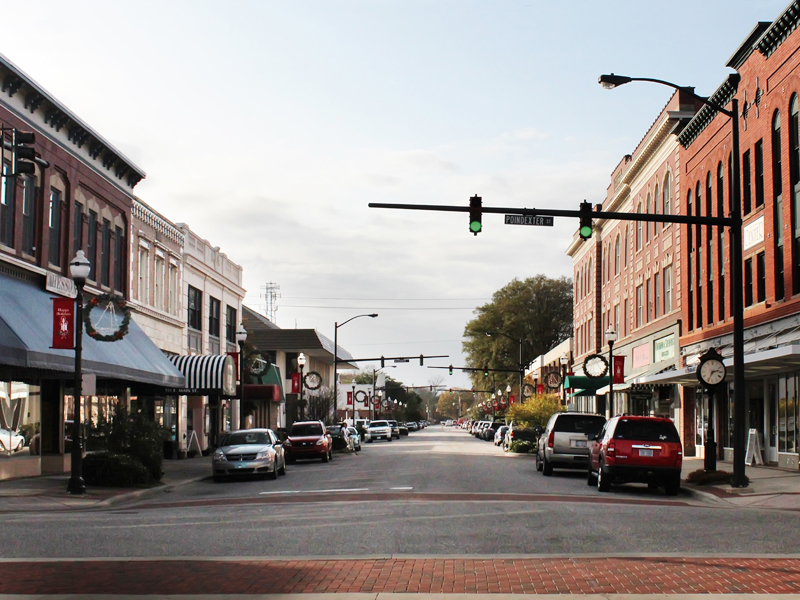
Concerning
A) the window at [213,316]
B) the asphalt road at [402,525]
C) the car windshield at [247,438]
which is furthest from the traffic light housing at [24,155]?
the window at [213,316]

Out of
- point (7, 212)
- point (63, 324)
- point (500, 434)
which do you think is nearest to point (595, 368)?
point (500, 434)

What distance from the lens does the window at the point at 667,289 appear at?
149 ft

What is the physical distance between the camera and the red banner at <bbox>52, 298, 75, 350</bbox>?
24.4 meters

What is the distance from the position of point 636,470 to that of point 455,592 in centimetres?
1443

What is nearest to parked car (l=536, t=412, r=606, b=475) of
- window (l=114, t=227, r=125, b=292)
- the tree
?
window (l=114, t=227, r=125, b=292)

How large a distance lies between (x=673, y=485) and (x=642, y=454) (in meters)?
1.08

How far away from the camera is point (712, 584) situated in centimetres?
992

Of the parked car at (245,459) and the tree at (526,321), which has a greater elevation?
the tree at (526,321)

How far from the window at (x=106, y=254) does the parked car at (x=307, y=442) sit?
9225mm

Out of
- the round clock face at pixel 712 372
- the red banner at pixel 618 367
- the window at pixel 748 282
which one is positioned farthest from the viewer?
the red banner at pixel 618 367

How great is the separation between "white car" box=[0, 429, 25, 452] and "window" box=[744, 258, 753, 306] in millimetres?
22596

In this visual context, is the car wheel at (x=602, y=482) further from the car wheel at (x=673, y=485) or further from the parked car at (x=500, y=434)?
the parked car at (x=500, y=434)

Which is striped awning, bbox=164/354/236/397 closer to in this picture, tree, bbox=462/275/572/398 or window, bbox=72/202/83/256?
window, bbox=72/202/83/256

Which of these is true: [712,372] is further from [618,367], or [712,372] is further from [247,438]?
[618,367]
